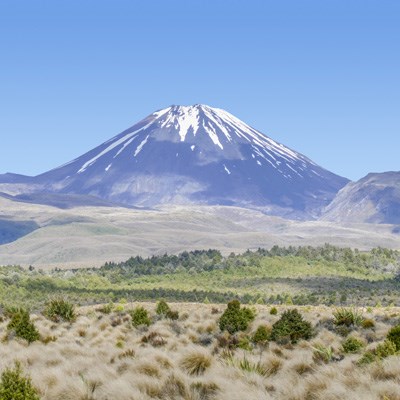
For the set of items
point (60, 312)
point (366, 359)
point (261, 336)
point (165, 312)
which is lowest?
point (60, 312)

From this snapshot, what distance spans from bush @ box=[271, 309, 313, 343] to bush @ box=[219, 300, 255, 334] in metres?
3.90

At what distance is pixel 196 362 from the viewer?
1955 centimetres

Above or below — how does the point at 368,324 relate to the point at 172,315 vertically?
above

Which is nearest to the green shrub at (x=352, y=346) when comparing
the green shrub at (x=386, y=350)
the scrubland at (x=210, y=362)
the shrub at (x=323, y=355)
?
the scrubland at (x=210, y=362)

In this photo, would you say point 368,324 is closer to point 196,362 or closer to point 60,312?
point 196,362

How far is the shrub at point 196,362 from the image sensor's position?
19359 millimetres

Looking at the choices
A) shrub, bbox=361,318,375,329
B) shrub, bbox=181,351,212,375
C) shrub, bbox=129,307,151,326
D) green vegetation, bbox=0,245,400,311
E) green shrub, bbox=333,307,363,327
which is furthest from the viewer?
green vegetation, bbox=0,245,400,311

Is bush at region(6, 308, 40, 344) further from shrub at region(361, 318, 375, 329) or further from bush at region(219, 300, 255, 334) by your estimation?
shrub at region(361, 318, 375, 329)

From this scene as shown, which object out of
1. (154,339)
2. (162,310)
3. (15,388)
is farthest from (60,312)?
(15,388)

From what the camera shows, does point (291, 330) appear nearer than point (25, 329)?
Yes

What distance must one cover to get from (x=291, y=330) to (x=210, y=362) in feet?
33.2

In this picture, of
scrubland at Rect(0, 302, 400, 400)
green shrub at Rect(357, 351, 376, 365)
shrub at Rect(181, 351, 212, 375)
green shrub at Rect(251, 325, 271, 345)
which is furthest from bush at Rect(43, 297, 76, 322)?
green shrub at Rect(357, 351, 376, 365)

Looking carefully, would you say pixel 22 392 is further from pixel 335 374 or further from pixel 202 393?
pixel 335 374

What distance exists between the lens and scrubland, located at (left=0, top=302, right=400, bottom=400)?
15.4m
